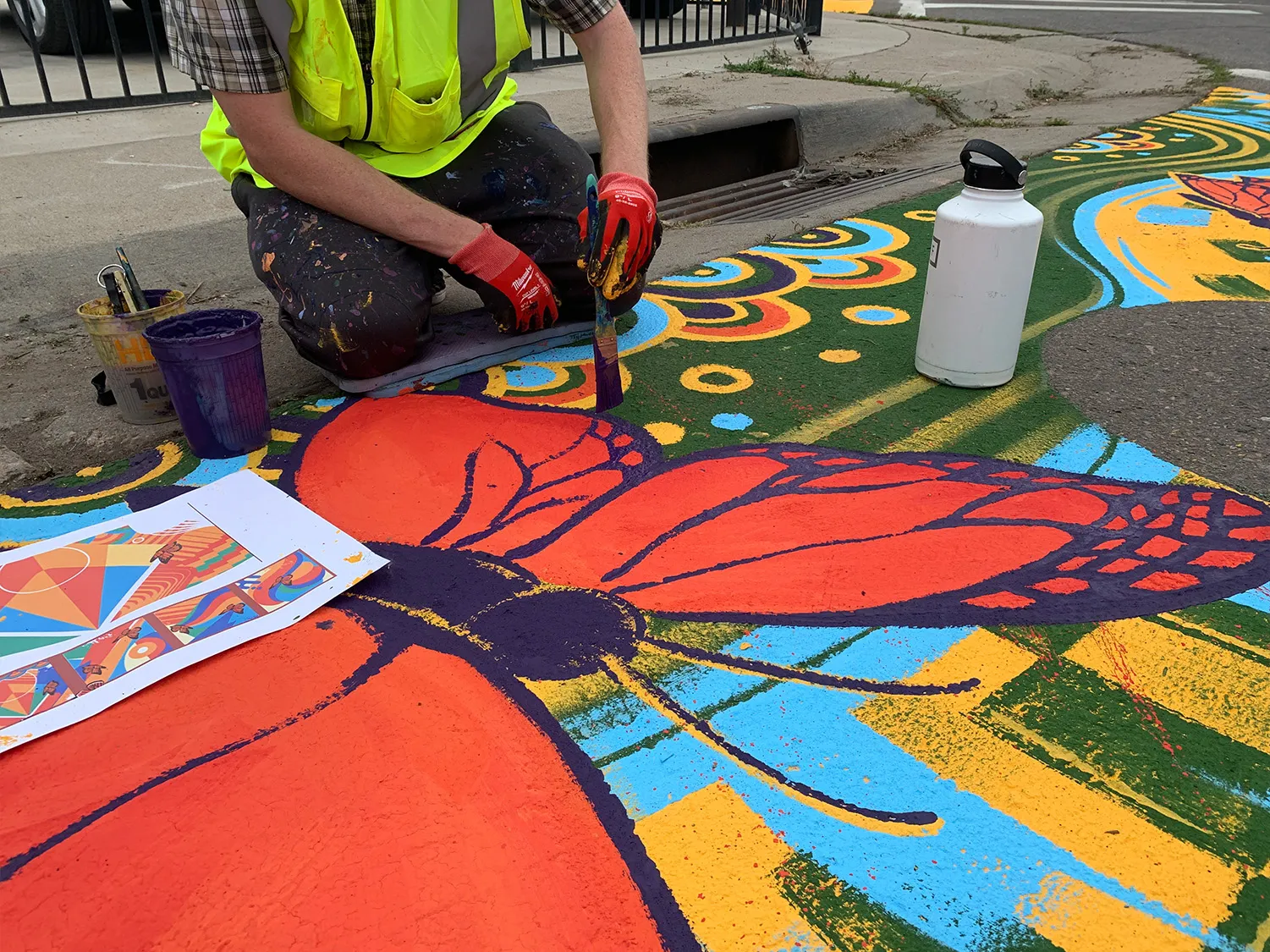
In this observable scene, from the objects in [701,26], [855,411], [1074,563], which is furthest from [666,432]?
[701,26]

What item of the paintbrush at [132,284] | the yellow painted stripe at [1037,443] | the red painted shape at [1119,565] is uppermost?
the paintbrush at [132,284]

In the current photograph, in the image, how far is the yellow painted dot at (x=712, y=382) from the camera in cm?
194

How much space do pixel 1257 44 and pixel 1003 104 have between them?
318cm

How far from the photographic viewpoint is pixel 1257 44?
6.41 meters

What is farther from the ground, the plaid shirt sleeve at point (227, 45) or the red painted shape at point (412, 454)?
the plaid shirt sleeve at point (227, 45)

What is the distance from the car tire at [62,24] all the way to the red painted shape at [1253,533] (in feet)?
19.3

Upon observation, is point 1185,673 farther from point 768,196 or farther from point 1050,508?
point 768,196

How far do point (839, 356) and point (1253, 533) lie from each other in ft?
2.92

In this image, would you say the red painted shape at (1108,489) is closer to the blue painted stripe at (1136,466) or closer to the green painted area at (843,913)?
the blue painted stripe at (1136,466)

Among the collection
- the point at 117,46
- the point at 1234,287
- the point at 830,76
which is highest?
the point at 117,46

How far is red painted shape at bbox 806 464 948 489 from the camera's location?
5.25 ft

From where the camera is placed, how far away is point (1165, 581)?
1.35 m

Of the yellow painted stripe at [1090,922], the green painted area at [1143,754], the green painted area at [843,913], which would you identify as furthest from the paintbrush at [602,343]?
the yellow painted stripe at [1090,922]

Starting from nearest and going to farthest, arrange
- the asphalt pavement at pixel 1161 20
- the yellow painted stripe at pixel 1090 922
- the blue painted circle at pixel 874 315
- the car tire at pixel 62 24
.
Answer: the yellow painted stripe at pixel 1090 922, the blue painted circle at pixel 874 315, the car tire at pixel 62 24, the asphalt pavement at pixel 1161 20
